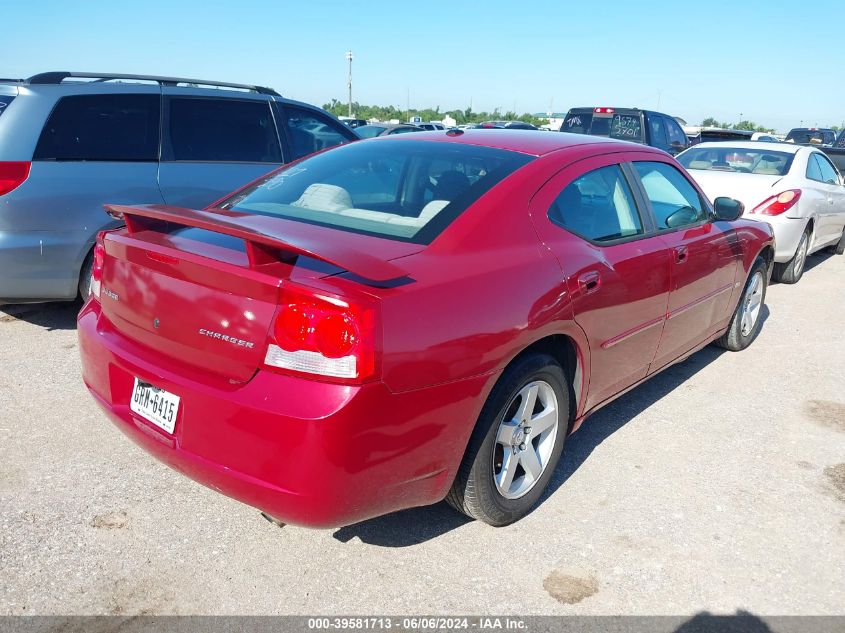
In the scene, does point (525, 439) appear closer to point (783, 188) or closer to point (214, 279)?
point (214, 279)

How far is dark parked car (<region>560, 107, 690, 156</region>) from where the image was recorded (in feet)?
44.8

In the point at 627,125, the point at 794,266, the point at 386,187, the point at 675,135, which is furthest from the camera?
the point at 675,135

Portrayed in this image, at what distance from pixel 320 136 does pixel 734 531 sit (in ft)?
16.6

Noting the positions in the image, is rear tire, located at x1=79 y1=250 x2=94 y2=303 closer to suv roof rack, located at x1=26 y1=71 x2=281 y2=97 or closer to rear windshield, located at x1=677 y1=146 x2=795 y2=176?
suv roof rack, located at x1=26 y1=71 x2=281 y2=97

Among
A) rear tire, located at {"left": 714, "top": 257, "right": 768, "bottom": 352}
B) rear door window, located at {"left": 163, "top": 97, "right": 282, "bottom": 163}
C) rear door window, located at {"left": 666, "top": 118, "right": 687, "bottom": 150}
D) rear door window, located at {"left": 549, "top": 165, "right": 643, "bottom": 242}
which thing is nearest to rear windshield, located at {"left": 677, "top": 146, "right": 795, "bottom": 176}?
rear tire, located at {"left": 714, "top": 257, "right": 768, "bottom": 352}

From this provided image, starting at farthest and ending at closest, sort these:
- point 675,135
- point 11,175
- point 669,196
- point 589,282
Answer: point 675,135 → point 11,175 → point 669,196 → point 589,282

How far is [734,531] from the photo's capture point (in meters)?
3.04

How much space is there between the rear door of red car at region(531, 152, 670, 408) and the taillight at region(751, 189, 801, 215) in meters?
4.40

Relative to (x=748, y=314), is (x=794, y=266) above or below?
below

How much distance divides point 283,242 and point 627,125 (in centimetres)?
1276

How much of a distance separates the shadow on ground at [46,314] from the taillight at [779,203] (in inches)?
256

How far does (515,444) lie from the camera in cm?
291

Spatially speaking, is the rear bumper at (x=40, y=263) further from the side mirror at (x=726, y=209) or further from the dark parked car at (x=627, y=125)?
the dark parked car at (x=627, y=125)

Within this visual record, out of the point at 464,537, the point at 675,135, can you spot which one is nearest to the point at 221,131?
the point at 464,537
